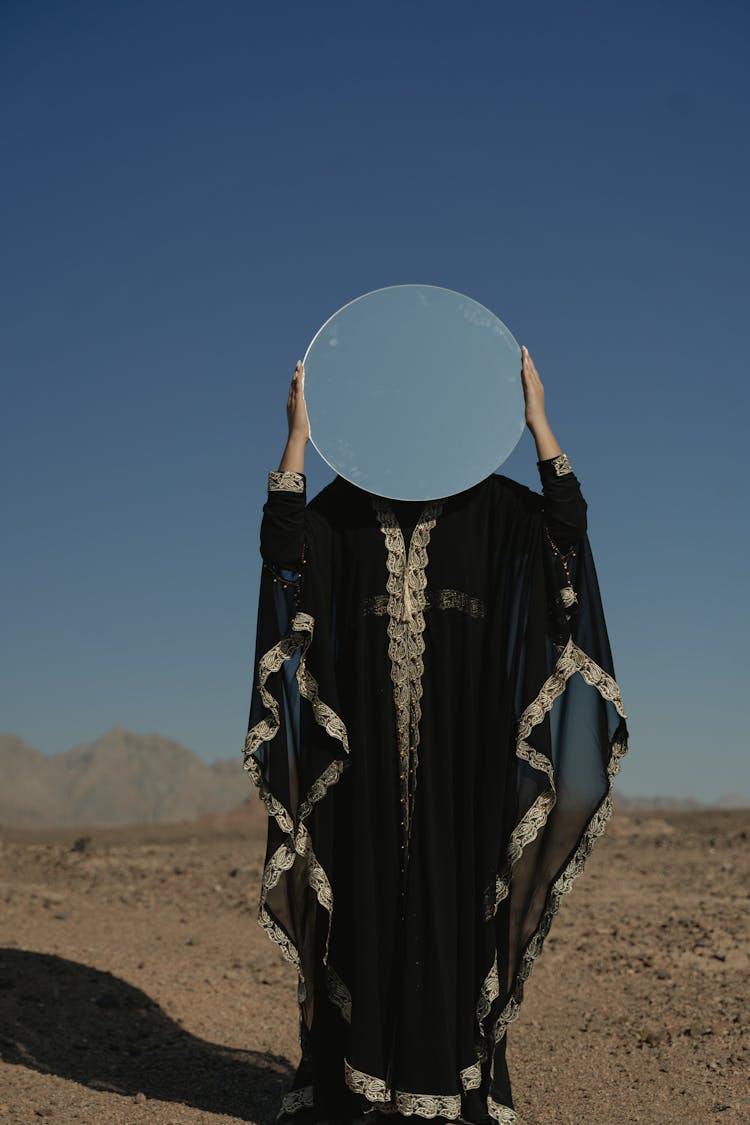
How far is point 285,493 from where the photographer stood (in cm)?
439

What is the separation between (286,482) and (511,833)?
5.39ft

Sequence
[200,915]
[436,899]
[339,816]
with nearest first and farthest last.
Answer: [436,899] < [339,816] < [200,915]

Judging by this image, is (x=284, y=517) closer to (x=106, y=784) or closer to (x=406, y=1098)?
(x=406, y=1098)

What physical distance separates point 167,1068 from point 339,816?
2.41m

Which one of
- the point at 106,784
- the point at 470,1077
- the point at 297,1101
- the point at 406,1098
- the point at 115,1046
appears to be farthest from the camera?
the point at 106,784

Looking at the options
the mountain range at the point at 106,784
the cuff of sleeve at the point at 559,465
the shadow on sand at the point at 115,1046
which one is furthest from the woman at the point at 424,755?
the mountain range at the point at 106,784

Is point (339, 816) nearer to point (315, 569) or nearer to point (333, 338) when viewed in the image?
point (315, 569)

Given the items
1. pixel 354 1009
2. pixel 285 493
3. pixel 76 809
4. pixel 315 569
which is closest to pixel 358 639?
pixel 315 569

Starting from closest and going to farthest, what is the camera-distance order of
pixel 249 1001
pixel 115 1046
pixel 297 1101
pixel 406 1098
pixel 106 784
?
pixel 406 1098
pixel 297 1101
pixel 115 1046
pixel 249 1001
pixel 106 784

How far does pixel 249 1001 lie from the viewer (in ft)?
24.4

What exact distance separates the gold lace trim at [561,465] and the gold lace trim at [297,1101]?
8.82 ft

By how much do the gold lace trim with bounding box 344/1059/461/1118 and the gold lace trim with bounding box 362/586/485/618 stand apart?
1.73 m

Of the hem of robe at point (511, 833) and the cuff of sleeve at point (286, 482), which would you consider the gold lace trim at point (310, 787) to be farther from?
the cuff of sleeve at point (286, 482)

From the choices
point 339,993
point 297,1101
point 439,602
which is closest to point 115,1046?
point 297,1101
